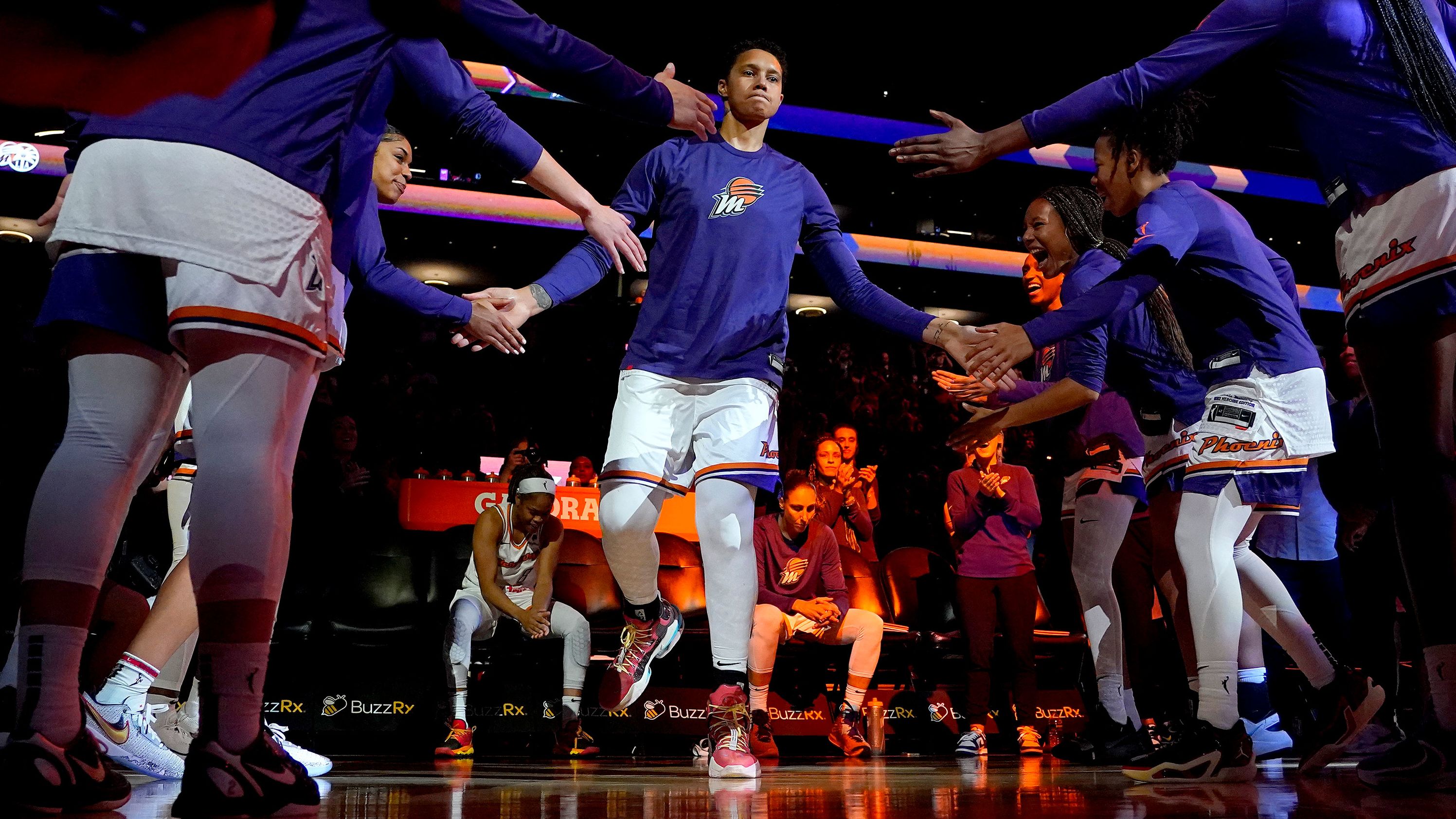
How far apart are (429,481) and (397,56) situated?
5652 mm

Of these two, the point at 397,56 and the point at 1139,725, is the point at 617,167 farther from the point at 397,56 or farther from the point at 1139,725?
the point at 397,56

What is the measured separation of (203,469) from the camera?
63.8 inches

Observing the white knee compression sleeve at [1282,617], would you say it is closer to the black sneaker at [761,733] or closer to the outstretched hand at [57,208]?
the black sneaker at [761,733]

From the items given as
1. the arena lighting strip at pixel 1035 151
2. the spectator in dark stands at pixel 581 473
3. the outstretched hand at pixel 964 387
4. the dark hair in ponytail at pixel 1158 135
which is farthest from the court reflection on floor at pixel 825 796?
the arena lighting strip at pixel 1035 151

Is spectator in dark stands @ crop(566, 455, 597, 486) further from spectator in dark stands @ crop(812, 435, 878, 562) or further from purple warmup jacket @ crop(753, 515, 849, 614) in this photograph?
purple warmup jacket @ crop(753, 515, 849, 614)

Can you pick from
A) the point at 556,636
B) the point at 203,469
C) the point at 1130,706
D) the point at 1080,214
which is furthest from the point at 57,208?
the point at 1130,706

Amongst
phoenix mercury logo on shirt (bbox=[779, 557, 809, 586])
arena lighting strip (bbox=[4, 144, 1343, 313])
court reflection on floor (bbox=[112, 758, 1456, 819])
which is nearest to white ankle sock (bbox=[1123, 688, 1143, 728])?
court reflection on floor (bbox=[112, 758, 1456, 819])

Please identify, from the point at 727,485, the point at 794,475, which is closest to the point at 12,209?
the point at 794,475

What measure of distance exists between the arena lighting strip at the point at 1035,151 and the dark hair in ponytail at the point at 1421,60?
648 centimetres

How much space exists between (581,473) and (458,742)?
9.01ft

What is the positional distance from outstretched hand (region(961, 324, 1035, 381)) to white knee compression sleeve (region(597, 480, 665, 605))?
39.5 inches

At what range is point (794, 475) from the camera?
634 centimetres

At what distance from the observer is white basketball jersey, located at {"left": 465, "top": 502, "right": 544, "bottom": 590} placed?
6.09 m

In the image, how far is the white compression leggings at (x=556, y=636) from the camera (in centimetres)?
586
